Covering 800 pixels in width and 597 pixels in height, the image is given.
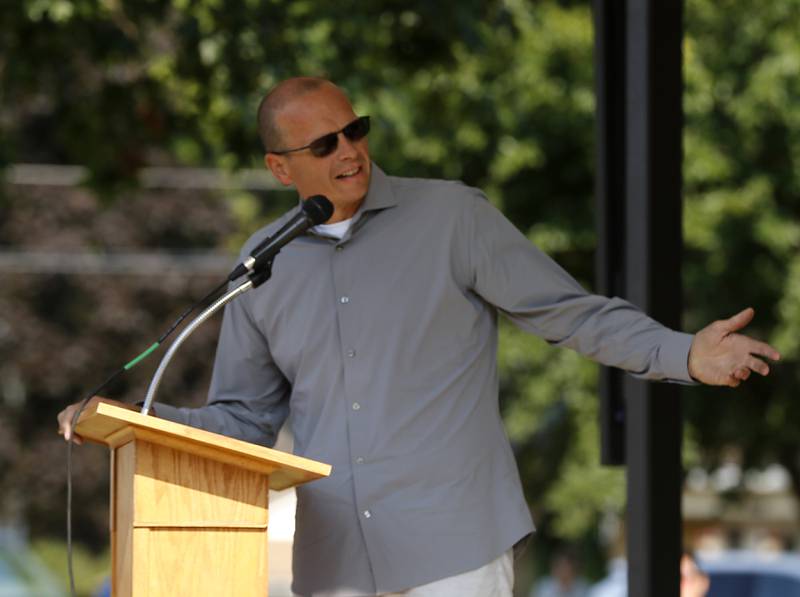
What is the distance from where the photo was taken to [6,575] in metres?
14.7

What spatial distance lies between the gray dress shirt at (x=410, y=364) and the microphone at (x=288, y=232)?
36cm

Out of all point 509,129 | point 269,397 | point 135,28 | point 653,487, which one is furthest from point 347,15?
point 269,397

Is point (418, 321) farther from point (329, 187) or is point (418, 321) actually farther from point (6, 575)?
point (6, 575)

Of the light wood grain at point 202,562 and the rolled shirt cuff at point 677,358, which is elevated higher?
the rolled shirt cuff at point 677,358

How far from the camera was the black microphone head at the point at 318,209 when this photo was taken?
4.07 meters

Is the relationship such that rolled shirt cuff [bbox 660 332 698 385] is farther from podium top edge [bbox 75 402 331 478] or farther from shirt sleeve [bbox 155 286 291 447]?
shirt sleeve [bbox 155 286 291 447]

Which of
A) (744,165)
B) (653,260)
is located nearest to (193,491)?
(653,260)

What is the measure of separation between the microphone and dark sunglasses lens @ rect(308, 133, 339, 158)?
34cm

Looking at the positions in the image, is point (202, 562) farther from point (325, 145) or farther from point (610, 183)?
point (610, 183)

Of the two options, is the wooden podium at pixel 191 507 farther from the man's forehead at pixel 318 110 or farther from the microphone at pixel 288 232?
the man's forehead at pixel 318 110

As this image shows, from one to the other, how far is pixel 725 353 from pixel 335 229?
3.50 feet

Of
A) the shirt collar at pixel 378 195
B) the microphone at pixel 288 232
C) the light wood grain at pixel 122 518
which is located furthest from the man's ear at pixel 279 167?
the light wood grain at pixel 122 518

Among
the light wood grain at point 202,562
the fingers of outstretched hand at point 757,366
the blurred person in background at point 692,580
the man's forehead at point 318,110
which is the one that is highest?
the man's forehead at point 318,110

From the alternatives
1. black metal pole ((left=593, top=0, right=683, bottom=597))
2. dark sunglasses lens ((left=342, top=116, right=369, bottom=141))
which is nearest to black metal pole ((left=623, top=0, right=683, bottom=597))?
black metal pole ((left=593, top=0, right=683, bottom=597))
